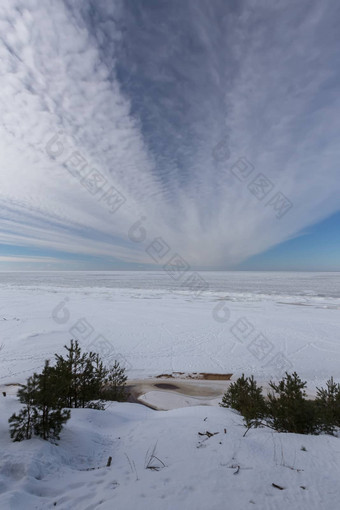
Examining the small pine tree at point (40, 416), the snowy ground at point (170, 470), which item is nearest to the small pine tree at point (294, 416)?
the snowy ground at point (170, 470)

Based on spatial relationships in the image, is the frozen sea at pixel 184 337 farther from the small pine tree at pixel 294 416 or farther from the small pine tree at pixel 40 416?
the small pine tree at pixel 40 416

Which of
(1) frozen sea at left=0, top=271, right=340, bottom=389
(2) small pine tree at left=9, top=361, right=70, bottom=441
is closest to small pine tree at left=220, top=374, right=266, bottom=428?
(2) small pine tree at left=9, top=361, right=70, bottom=441

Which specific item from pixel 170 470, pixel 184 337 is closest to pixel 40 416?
pixel 170 470

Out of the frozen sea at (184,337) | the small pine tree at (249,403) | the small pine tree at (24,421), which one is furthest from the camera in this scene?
the frozen sea at (184,337)

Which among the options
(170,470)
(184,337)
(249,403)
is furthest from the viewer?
(184,337)

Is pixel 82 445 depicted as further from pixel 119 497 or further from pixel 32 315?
pixel 32 315

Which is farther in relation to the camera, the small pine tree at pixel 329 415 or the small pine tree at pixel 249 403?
the small pine tree at pixel 249 403

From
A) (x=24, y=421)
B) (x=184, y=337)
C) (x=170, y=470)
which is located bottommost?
(x=170, y=470)

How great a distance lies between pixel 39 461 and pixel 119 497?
3.79 ft

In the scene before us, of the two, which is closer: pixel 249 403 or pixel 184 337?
pixel 249 403

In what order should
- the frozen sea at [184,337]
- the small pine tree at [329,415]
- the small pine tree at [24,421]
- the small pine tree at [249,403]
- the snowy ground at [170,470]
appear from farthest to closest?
the frozen sea at [184,337] → the small pine tree at [249,403] → the small pine tree at [329,415] → the small pine tree at [24,421] → the snowy ground at [170,470]

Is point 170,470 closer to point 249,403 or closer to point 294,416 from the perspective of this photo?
point 294,416

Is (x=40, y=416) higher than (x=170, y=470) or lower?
higher

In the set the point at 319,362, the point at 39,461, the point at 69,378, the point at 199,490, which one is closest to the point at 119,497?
the point at 199,490
